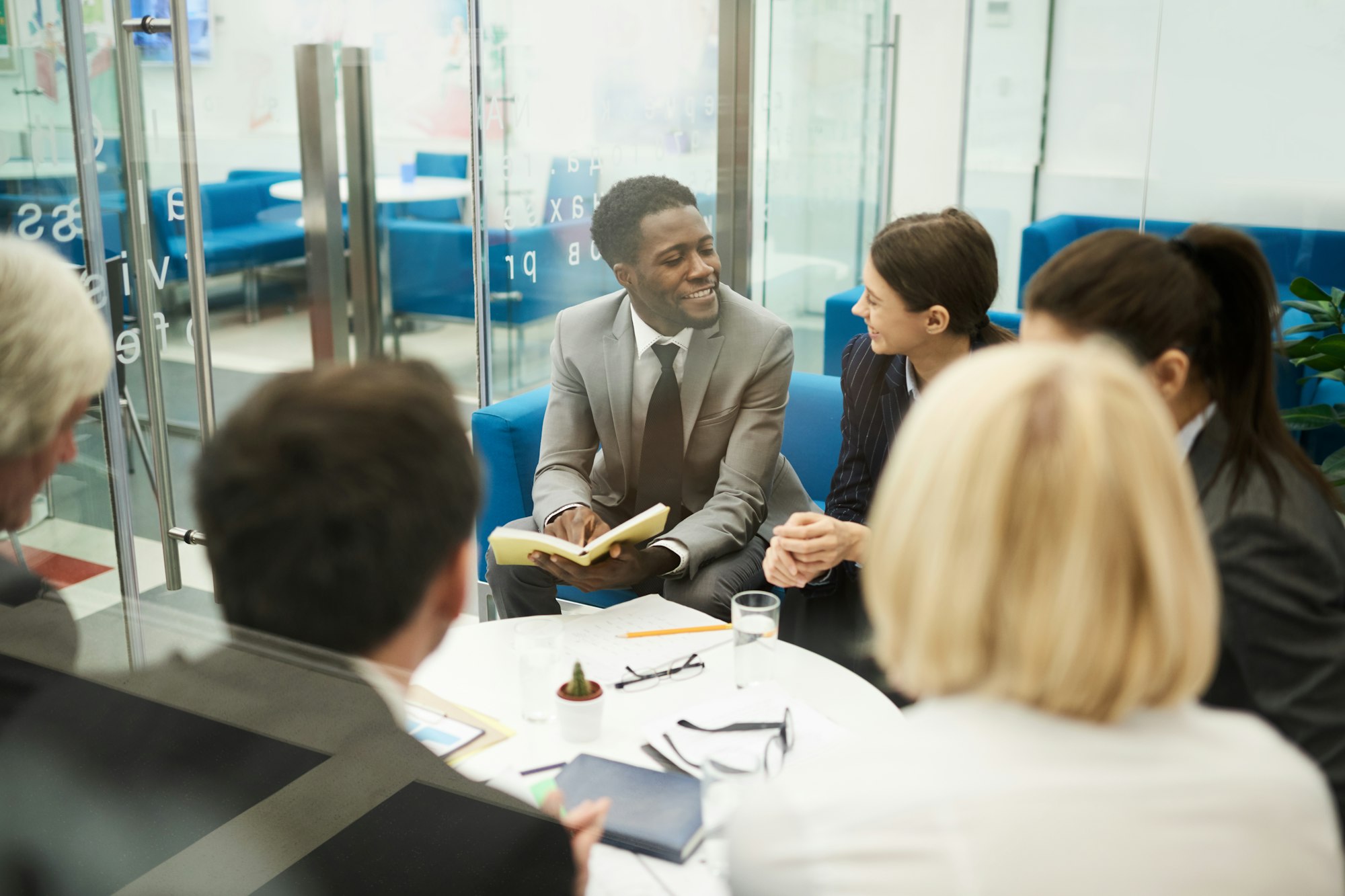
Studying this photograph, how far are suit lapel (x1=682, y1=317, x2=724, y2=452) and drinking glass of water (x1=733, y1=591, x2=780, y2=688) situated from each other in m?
1.02

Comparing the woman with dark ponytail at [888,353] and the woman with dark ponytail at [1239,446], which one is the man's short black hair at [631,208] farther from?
the woman with dark ponytail at [1239,446]

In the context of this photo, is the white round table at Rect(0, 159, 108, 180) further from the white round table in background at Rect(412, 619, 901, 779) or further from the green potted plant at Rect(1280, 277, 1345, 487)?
the green potted plant at Rect(1280, 277, 1345, 487)

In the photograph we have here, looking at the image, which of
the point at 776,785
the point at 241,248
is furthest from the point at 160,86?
the point at 776,785

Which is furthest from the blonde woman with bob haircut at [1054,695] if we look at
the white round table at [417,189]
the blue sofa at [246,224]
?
the white round table at [417,189]

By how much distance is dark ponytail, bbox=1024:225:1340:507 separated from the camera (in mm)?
1419

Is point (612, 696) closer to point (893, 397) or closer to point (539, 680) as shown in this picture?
point (539, 680)

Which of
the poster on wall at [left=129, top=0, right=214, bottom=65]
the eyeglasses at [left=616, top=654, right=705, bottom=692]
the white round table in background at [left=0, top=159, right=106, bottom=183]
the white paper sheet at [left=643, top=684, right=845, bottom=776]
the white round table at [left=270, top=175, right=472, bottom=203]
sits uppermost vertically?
the poster on wall at [left=129, top=0, right=214, bottom=65]

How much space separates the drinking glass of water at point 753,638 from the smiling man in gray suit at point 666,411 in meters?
0.78

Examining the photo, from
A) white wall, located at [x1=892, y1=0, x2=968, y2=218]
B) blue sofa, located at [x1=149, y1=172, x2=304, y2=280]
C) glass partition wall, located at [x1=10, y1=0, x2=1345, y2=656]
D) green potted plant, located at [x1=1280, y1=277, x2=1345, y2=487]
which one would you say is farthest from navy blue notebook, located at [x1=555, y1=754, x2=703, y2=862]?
white wall, located at [x1=892, y1=0, x2=968, y2=218]

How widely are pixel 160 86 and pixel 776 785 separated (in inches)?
157

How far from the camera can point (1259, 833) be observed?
0.77 meters

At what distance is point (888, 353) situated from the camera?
2.39 metres

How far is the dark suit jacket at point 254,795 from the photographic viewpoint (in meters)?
1.18

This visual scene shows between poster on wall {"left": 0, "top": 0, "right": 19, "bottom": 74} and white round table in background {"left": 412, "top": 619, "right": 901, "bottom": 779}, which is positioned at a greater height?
poster on wall {"left": 0, "top": 0, "right": 19, "bottom": 74}
